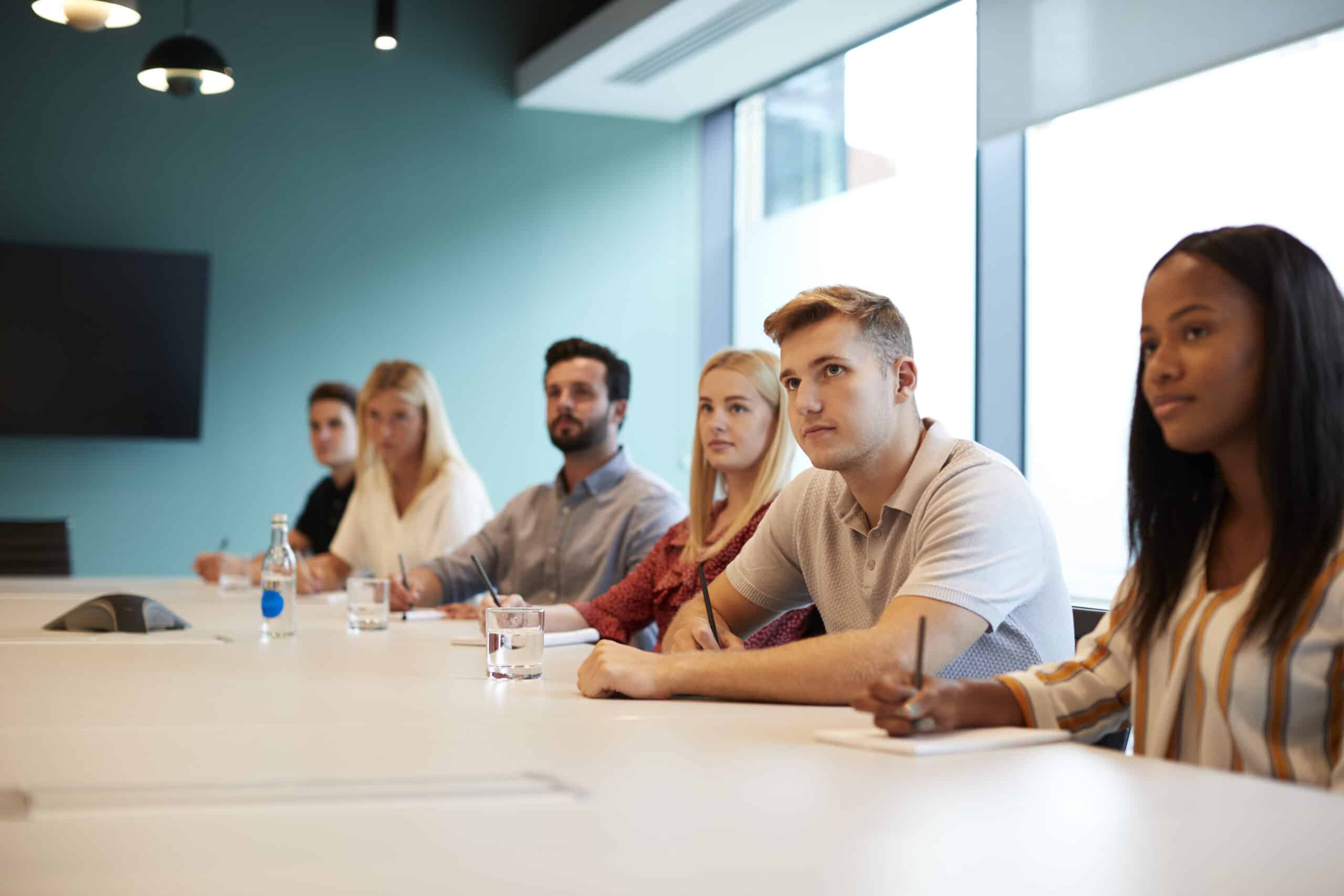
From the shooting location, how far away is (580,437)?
3.45m

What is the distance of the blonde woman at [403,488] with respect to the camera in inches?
157

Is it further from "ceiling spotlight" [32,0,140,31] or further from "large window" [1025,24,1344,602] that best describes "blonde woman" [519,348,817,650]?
"ceiling spotlight" [32,0,140,31]

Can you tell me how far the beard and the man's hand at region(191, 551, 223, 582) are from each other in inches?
51.0

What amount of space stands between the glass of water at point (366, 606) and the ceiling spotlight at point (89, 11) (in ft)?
4.97

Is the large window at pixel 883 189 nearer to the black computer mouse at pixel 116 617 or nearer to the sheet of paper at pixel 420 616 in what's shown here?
the sheet of paper at pixel 420 616

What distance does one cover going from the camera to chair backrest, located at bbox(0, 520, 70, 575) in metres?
4.32

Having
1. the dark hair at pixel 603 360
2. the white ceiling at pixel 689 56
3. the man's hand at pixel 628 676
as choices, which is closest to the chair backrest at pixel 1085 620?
the man's hand at pixel 628 676

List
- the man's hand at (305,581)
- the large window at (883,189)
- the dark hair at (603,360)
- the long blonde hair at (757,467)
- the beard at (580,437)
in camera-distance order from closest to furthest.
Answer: the long blonde hair at (757,467), the beard at (580,437), the dark hair at (603,360), the man's hand at (305,581), the large window at (883,189)

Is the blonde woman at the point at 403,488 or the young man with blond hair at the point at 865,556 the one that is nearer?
the young man with blond hair at the point at 865,556

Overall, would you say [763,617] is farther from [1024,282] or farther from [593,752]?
[1024,282]

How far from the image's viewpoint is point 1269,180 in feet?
11.7

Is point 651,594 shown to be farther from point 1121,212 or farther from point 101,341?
point 101,341

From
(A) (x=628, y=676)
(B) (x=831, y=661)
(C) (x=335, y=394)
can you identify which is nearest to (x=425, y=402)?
(C) (x=335, y=394)

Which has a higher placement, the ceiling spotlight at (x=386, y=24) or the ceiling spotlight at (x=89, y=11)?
the ceiling spotlight at (x=386, y=24)
